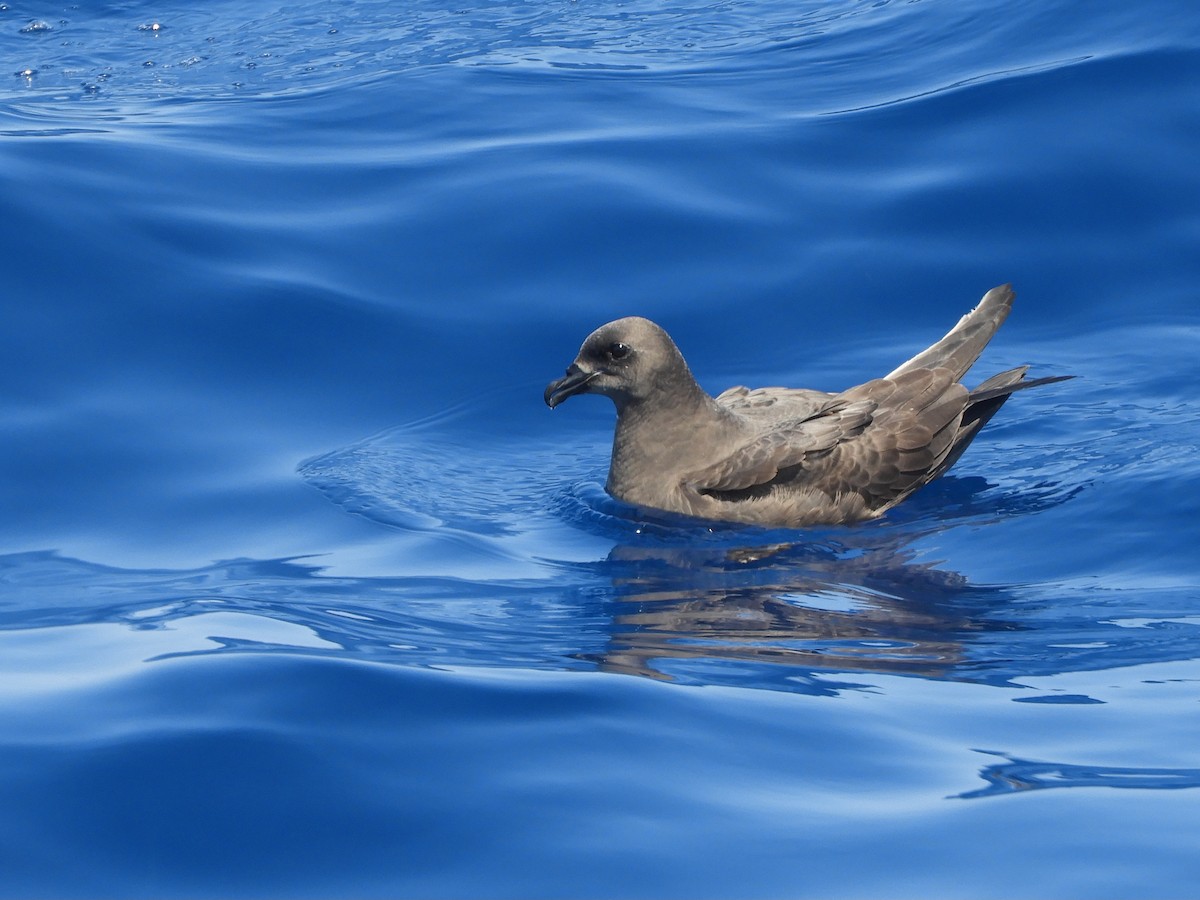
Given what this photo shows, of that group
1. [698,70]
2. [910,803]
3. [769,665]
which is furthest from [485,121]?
[910,803]

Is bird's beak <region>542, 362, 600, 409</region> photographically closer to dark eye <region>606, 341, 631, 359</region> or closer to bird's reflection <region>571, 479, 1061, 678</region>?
dark eye <region>606, 341, 631, 359</region>

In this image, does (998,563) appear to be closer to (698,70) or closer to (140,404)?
(140,404)

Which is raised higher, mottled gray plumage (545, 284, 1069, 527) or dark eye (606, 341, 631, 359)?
dark eye (606, 341, 631, 359)

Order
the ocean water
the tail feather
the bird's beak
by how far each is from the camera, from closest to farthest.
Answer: the ocean water
the bird's beak
the tail feather

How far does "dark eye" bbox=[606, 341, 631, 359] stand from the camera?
6.54 metres

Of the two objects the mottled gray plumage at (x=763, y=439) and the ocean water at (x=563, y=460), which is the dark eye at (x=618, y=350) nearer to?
the mottled gray plumage at (x=763, y=439)

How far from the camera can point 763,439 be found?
6.64 m

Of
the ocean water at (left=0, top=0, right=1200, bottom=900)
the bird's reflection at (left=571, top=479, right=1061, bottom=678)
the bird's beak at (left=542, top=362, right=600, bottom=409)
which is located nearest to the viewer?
the ocean water at (left=0, top=0, right=1200, bottom=900)

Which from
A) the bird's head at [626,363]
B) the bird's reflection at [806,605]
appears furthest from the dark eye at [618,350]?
the bird's reflection at [806,605]

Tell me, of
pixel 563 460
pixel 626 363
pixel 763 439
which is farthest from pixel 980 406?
pixel 563 460

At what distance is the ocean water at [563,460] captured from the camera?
3639mm

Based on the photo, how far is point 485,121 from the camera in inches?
392

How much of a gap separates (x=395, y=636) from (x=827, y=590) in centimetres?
156

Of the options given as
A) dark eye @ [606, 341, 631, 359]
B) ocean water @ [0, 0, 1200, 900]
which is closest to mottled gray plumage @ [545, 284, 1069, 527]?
dark eye @ [606, 341, 631, 359]
